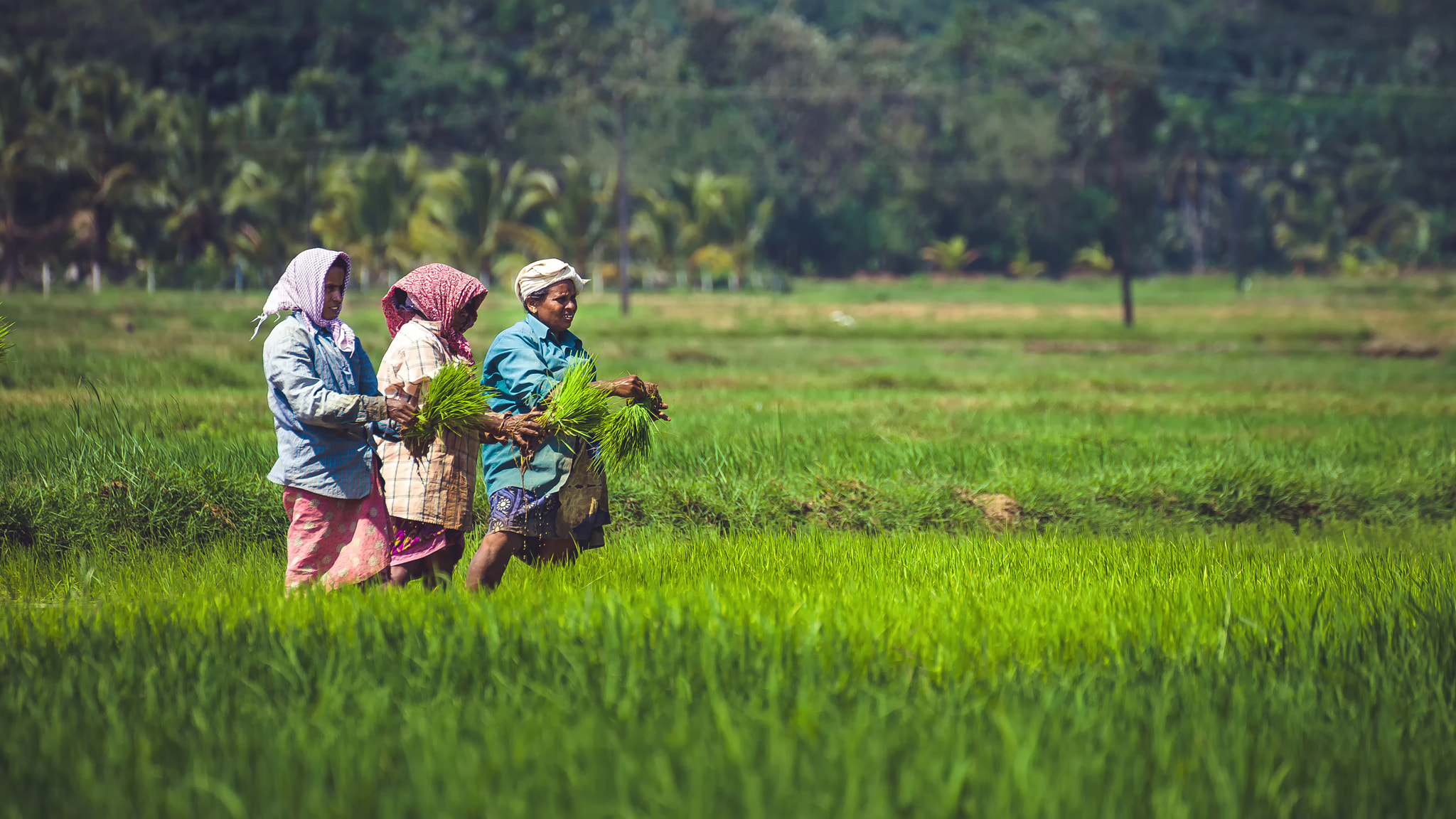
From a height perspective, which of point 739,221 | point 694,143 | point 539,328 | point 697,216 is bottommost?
point 539,328

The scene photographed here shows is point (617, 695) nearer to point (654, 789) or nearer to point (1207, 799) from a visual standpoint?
point (654, 789)

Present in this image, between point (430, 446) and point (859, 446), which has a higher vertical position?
point (430, 446)

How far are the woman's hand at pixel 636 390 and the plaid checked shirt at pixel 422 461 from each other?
0.56 metres

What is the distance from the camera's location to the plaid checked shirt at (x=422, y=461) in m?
5.26

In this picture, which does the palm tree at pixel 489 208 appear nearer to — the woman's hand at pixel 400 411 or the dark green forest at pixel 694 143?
the dark green forest at pixel 694 143

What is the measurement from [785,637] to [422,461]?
1814 mm

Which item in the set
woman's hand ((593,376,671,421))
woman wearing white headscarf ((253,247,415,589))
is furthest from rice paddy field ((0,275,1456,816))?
woman's hand ((593,376,671,421))

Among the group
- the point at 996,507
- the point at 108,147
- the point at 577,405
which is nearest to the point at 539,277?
the point at 577,405

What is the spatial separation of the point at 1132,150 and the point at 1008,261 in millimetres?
8185

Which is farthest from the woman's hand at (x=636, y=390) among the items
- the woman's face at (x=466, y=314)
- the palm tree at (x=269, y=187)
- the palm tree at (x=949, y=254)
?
the palm tree at (x=949, y=254)

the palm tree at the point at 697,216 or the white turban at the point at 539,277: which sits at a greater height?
the palm tree at the point at 697,216

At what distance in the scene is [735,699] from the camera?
3.80 metres

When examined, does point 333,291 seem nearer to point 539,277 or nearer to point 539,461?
point 539,277

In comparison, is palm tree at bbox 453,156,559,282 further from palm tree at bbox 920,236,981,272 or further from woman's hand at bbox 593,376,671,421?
woman's hand at bbox 593,376,671,421
